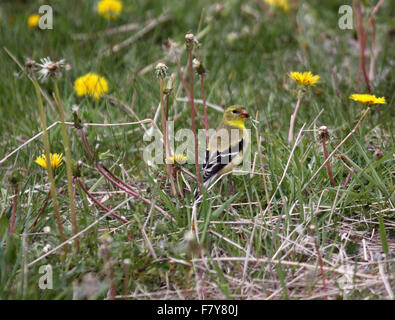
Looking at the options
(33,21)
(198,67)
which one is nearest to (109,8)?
(33,21)

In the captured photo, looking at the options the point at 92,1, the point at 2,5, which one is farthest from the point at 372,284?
the point at 2,5

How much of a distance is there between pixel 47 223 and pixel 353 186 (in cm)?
173

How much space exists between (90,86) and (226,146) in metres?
1.48

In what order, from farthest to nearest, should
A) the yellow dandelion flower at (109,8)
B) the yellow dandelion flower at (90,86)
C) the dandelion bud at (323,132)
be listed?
the yellow dandelion flower at (109,8), the yellow dandelion flower at (90,86), the dandelion bud at (323,132)

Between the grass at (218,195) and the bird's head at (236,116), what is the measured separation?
0.17 meters

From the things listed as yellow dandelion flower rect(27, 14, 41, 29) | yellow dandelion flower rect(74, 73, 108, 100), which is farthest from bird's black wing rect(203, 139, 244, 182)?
yellow dandelion flower rect(27, 14, 41, 29)

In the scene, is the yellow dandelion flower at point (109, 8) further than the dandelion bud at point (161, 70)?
Yes

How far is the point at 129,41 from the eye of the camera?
504 cm

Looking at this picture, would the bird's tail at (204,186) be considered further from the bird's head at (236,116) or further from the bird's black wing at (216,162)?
the bird's head at (236,116)

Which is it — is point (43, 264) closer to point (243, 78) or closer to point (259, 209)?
point (259, 209)

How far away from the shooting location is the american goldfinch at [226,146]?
3.01 meters

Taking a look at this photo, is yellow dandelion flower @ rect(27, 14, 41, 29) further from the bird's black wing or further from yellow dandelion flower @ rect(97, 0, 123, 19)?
the bird's black wing

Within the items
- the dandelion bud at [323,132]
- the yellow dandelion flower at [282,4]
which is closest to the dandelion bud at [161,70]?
the dandelion bud at [323,132]

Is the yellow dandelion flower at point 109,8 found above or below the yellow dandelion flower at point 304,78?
above
